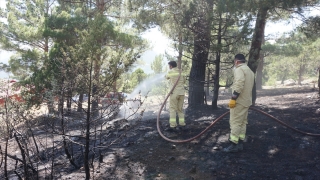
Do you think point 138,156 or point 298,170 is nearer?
point 298,170

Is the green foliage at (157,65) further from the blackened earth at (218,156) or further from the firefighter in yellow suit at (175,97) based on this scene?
the blackened earth at (218,156)

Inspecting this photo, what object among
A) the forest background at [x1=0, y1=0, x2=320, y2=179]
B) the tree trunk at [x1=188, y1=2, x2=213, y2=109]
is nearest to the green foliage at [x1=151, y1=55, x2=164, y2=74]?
the forest background at [x1=0, y1=0, x2=320, y2=179]

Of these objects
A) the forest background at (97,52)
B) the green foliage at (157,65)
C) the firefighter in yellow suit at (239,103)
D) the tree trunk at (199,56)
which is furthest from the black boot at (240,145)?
the green foliage at (157,65)

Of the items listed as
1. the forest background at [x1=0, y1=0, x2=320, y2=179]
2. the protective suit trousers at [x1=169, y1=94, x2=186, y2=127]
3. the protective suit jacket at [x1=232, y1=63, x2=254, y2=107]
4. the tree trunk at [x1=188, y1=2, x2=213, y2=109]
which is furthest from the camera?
the tree trunk at [x1=188, y1=2, x2=213, y2=109]

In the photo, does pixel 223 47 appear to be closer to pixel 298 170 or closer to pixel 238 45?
pixel 238 45

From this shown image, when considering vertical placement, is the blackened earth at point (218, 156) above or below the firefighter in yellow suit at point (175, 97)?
below

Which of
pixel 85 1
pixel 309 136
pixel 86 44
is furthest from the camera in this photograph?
pixel 85 1

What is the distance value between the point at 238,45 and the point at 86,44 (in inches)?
210

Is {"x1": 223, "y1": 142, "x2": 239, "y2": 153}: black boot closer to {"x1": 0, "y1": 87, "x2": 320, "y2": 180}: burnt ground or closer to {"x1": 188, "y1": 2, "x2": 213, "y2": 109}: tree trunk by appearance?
Answer: {"x1": 0, "y1": 87, "x2": 320, "y2": 180}: burnt ground

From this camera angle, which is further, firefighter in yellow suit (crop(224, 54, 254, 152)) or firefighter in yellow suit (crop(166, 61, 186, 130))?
firefighter in yellow suit (crop(166, 61, 186, 130))

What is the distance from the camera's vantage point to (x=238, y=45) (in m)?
7.55

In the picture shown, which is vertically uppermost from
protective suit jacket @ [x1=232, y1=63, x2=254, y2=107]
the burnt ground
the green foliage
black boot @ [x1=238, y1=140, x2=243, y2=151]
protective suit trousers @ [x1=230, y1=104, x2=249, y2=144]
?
the green foliage

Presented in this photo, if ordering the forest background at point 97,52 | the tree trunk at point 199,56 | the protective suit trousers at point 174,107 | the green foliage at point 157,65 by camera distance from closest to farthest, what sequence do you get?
the forest background at point 97,52, the protective suit trousers at point 174,107, the tree trunk at point 199,56, the green foliage at point 157,65

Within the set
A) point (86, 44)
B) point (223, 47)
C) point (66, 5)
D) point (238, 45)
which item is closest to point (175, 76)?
point (223, 47)
